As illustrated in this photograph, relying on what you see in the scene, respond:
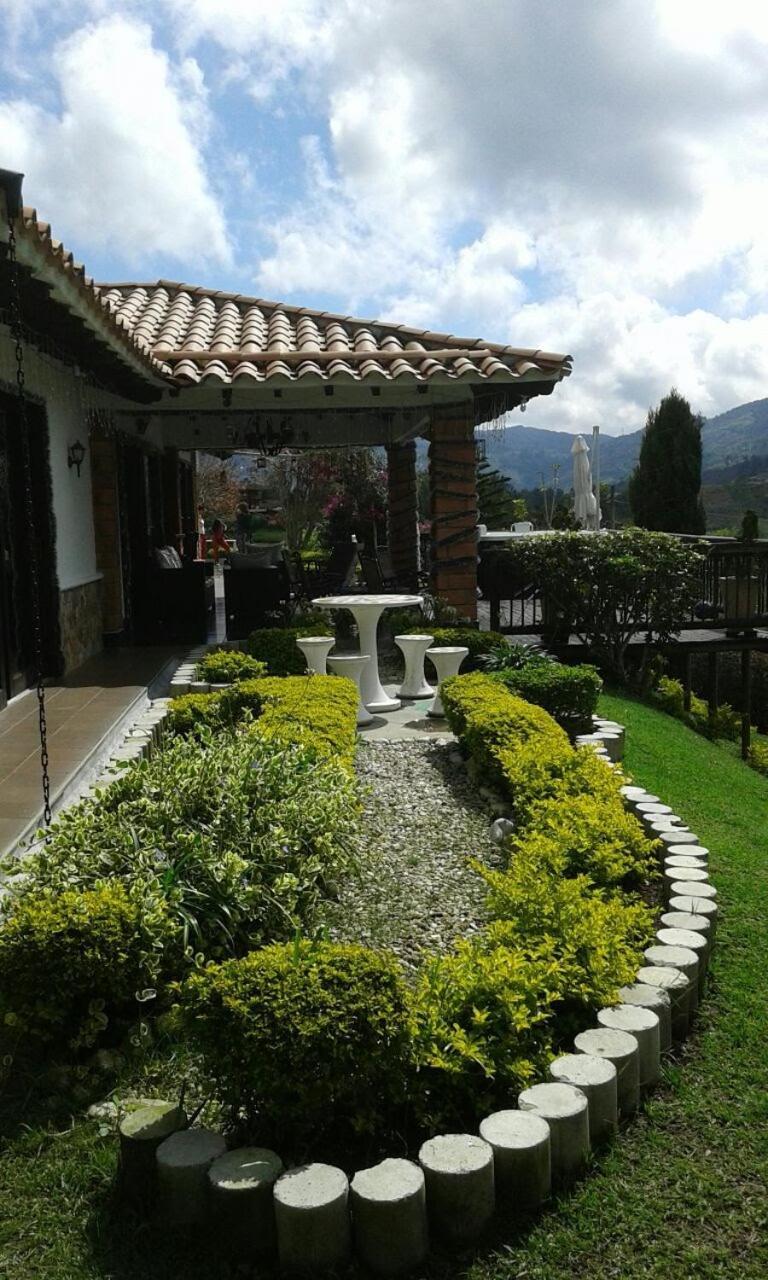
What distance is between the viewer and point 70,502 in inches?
379

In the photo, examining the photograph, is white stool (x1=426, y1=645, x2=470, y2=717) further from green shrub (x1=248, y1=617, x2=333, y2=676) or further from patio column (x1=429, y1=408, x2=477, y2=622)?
patio column (x1=429, y1=408, x2=477, y2=622)

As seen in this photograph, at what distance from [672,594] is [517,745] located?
577 centimetres

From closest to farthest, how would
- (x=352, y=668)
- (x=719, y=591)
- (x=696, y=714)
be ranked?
(x=352, y=668) → (x=696, y=714) → (x=719, y=591)

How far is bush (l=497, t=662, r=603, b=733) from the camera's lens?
7371mm

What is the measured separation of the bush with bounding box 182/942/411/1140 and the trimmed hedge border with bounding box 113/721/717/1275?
0.14m

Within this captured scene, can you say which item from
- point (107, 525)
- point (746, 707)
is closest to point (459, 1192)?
point (107, 525)

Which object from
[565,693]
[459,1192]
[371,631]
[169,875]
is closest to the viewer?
[459,1192]

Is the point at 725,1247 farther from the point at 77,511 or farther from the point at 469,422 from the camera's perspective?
the point at 469,422

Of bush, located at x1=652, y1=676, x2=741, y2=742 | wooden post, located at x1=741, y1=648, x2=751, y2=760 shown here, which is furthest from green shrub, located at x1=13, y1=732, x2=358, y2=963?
wooden post, located at x1=741, y1=648, x2=751, y2=760

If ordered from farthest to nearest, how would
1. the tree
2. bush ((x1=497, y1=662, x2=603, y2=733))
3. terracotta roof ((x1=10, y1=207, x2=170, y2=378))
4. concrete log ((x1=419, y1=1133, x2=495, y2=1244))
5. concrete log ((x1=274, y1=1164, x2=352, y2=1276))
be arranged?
the tree < bush ((x1=497, y1=662, x2=603, y2=733)) < terracotta roof ((x1=10, y1=207, x2=170, y2=378)) < concrete log ((x1=419, y1=1133, x2=495, y2=1244)) < concrete log ((x1=274, y1=1164, x2=352, y2=1276))

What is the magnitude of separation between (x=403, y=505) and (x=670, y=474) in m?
13.2

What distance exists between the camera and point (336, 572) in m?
14.6

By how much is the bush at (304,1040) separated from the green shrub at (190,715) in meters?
4.15

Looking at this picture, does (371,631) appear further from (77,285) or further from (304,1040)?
(304,1040)
